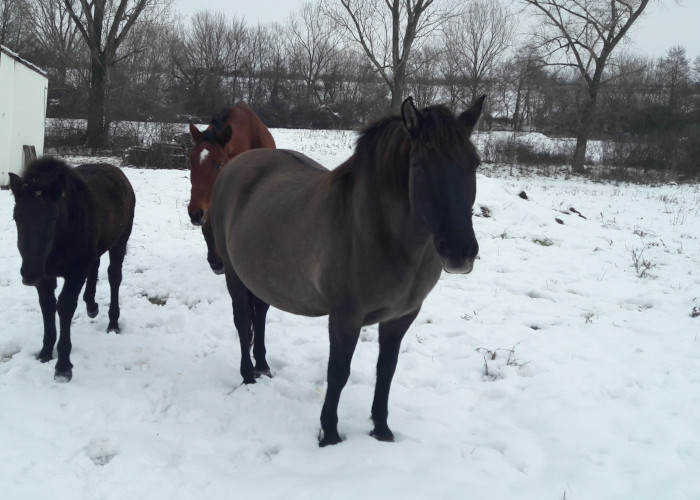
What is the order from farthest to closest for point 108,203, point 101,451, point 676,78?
point 676,78
point 108,203
point 101,451

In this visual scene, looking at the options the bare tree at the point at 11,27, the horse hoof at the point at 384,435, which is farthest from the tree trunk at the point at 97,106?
the horse hoof at the point at 384,435

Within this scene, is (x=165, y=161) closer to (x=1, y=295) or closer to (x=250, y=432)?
(x=1, y=295)

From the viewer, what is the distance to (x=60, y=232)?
3299 millimetres

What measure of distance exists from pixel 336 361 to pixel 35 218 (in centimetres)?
227

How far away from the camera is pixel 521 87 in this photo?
1025 inches

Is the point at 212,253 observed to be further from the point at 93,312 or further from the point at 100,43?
the point at 100,43

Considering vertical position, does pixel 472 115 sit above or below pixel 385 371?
above

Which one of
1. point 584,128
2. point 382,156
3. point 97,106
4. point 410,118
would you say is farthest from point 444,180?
point 584,128

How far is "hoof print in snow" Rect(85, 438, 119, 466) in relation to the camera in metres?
2.43

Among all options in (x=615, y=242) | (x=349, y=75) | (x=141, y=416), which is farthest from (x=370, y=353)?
(x=349, y=75)

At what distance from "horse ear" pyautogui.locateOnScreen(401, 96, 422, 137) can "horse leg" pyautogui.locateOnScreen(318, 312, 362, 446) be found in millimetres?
985

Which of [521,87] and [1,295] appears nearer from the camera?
[1,295]

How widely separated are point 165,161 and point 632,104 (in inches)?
978

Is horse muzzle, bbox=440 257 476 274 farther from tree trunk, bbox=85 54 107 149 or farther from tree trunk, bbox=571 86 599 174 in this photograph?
tree trunk, bbox=571 86 599 174
